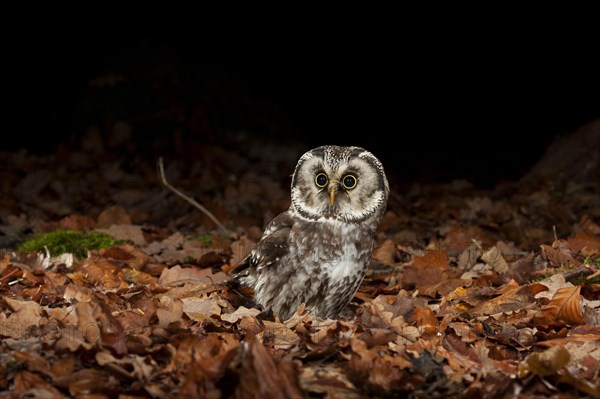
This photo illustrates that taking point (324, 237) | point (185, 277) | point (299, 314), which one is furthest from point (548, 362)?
point (185, 277)

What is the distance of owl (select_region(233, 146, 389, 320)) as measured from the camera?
443cm

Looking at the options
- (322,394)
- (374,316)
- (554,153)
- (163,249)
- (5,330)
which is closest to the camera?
(322,394)

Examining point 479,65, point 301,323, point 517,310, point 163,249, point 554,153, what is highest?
point 479,65

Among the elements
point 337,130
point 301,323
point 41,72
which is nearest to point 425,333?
point 301,323

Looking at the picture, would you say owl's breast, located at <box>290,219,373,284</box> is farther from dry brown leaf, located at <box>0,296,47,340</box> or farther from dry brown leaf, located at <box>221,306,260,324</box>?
dry brown leaf, located at <box>0,296,47,340</box>

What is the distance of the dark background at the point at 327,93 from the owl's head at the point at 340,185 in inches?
287

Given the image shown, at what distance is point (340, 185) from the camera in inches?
177

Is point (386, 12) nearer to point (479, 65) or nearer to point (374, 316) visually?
point (479, 65)

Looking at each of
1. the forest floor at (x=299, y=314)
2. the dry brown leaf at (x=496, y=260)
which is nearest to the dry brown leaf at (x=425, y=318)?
the forest floor at (x=299, y=314)

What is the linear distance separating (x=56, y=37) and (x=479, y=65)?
28.7 feet

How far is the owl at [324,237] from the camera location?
4434 mm

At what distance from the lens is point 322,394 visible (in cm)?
298

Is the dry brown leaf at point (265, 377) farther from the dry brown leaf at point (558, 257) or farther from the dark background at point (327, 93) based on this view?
the dark background at point (327, 93)

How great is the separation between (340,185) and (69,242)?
267 cm
